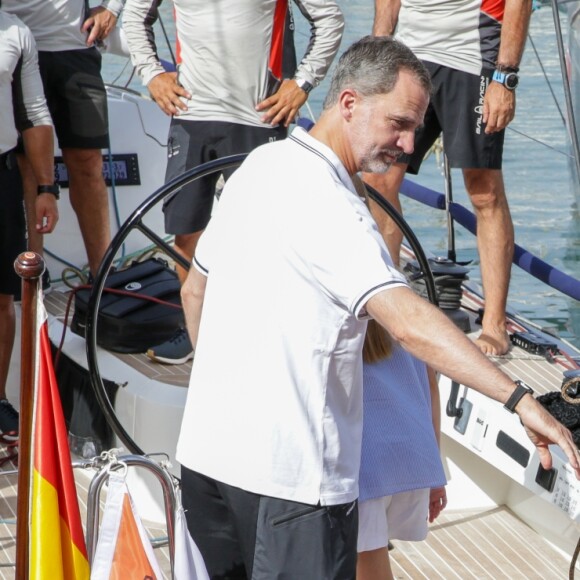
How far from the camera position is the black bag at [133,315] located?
3742 millimetres

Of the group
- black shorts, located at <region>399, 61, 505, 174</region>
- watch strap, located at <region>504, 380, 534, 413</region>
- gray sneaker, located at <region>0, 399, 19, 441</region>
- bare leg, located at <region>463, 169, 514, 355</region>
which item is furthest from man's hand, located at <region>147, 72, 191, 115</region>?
watch strap, located at <region>504, 380, 534, 413</region>

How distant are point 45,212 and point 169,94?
54 cm

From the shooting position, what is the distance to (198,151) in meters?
3.62

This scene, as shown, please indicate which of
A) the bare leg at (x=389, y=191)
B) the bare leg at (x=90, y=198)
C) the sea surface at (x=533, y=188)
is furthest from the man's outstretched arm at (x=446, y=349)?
the sea surface at (x=533, y=188)

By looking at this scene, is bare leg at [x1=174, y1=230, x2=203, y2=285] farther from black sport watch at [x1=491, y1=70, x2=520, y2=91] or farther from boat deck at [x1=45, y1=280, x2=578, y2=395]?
black sport watch at [x1=491, y1=70, x2=520, y2=91]

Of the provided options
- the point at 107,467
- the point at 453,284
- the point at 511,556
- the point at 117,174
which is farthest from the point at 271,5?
the point at 107,467

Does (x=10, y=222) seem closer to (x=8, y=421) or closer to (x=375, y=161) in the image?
(x=8, y=421)

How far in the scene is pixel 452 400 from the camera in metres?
3.46

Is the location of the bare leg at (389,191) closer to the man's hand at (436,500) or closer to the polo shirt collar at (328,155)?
the man's hand at (436,500)

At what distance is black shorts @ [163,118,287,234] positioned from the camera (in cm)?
361

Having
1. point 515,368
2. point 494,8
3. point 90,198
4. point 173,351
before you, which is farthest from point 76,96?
point 515,368

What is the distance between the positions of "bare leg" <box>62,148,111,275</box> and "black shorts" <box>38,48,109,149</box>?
6 centimetres

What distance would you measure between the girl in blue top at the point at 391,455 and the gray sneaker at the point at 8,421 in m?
1.58

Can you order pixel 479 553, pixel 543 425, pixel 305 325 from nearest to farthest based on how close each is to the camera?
1. pixel 543 425
2. pixel 305 325
3. pixel 479 553
